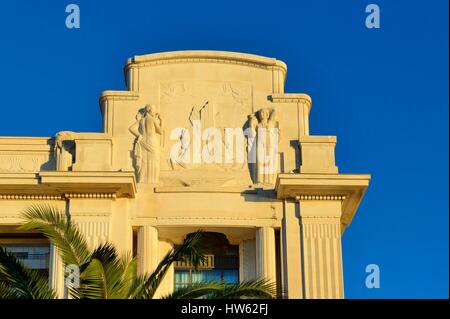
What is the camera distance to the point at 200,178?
33875mm

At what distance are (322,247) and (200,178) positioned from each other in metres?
5.05

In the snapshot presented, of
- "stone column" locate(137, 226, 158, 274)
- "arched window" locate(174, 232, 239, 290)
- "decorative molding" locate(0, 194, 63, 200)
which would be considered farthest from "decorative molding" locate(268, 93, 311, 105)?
"decorative molding" locate(0, 194, 63, 200)

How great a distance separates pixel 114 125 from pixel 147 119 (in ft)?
4.18

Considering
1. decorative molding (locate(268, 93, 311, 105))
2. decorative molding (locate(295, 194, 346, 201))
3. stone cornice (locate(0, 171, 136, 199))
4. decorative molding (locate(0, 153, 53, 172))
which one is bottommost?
decorative molding (locate(295, 194, 346, 201))

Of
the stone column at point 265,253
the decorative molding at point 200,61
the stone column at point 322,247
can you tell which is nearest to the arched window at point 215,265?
the stone column at point 265,253

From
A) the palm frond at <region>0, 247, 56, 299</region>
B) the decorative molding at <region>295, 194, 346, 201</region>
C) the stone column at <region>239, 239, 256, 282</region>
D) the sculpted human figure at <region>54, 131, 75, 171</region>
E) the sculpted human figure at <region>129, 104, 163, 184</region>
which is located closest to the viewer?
the palm frond at <region>0, 247, 56, 299</region>

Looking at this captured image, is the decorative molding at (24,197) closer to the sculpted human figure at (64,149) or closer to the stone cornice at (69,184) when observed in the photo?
the stone cornice at (69,184)

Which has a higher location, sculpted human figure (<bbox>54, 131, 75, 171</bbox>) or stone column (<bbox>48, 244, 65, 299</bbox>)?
sculpted human figure (<bbox>54, 131, 75, 171</bbox>)

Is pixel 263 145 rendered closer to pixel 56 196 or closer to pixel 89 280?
pixel 56 196

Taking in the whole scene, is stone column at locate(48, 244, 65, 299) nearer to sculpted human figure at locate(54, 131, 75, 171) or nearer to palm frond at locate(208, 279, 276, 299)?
sculpted human figure at locate(54, 131, 75, 171)

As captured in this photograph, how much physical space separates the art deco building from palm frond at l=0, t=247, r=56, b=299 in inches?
455

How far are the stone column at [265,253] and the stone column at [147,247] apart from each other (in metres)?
3.69

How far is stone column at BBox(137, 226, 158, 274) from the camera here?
32.7m

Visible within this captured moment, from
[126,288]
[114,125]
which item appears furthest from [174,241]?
[126,288]
